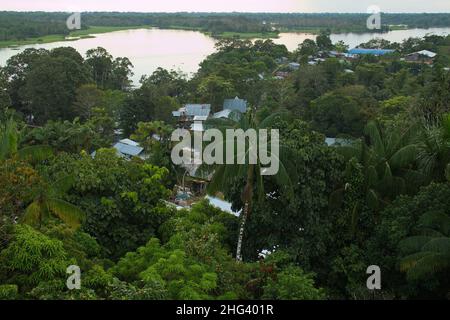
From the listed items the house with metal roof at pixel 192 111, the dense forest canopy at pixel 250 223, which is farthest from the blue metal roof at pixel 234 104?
the dense forest canopy at pixel 250 223

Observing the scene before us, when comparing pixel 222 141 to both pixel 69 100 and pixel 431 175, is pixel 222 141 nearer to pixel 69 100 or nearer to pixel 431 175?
pixel 431 175

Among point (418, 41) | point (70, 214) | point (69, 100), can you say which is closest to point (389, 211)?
point (70, 214)

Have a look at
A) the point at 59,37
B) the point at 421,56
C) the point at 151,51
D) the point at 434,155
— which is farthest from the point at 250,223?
the point at 59,37

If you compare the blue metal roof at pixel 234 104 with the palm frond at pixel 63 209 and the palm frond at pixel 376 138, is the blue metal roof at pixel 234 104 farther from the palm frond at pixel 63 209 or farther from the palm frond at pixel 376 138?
the palm frond at pixel 63 209

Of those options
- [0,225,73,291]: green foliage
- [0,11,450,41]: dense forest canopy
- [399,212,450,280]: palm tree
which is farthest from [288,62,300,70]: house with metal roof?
[0,225,73,291]: green foliage
